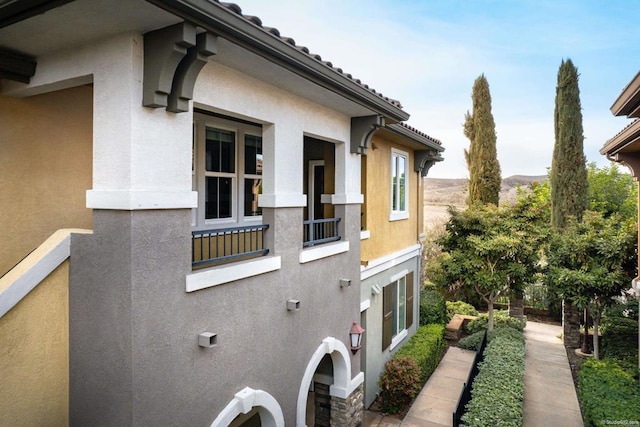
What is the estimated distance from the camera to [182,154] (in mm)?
Answer: 4527

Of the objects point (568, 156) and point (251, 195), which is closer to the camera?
point (251, 195)

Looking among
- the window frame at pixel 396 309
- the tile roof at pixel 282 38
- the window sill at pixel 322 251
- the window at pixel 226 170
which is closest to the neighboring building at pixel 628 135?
the tile roof at pixel 282 38

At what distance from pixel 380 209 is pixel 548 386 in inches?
296

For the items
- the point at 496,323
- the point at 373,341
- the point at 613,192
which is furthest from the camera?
the point at 613,192

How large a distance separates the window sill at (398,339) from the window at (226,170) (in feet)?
20.8

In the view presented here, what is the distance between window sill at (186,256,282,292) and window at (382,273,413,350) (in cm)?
634

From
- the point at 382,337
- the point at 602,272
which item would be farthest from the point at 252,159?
the point at 602,272

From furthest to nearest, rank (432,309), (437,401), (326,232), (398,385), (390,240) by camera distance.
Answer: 1. (432,309)
2. (390,240)
3. (437,401)
4. (398,385)
5. (326,232)

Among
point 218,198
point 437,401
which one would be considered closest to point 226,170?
point 218,198

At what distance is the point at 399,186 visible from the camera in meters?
12.8

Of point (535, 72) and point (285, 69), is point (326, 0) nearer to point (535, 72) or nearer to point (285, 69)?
point (285, 69)

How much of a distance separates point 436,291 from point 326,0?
13.0 m

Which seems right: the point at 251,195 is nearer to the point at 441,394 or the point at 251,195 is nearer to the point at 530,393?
the point at 441,394

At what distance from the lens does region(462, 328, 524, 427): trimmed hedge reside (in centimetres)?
800
